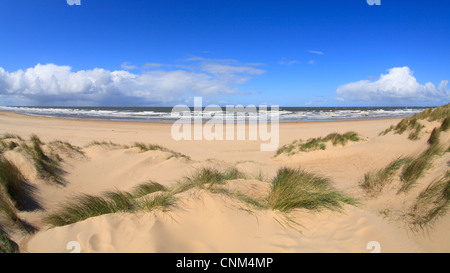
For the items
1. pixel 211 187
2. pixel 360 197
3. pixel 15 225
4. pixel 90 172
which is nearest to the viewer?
pixel 15 225

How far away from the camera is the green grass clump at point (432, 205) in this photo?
118 inches

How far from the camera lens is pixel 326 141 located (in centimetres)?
1130

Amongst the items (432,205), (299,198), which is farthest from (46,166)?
(432,205)

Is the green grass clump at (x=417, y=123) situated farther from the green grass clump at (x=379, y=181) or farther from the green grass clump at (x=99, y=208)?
the green grass clump at (x=99, y=208)

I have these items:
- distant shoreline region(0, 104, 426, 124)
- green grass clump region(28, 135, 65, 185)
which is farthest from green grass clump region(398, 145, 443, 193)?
distant shoreline region(0, 104, 426, 124)

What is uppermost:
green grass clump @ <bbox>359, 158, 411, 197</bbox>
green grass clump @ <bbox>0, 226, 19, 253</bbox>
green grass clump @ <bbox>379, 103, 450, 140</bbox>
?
green grass clump @ <bbox>379, 103, 450, 140</bbox>

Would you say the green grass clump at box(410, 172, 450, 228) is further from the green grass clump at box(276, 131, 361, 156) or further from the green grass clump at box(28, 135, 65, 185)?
the green grass clump at box(28, 135, 65, 185)

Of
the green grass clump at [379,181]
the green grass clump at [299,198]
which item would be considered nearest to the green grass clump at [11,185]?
the green grass clump at [299,198]

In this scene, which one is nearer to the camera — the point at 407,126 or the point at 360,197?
the point at 360,197

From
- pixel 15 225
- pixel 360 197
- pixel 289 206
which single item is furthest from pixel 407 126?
pixel 15 225

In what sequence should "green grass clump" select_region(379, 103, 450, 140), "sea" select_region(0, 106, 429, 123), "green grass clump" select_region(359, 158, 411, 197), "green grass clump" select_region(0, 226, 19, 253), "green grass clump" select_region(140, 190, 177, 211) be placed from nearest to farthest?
1. "green grass clump" select_region(0, 226, 19, 253)
2. "green grass clump" select_region(140, 190, 177, 211)
3. "green grass clump" select_region(359, 158, 411, 197)
4. "green grass clump" select_region(379, 103, 450, 140)
5. "sea" select_region(0, 106, 429, 123)

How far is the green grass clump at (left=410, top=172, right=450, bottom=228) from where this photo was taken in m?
3.00
